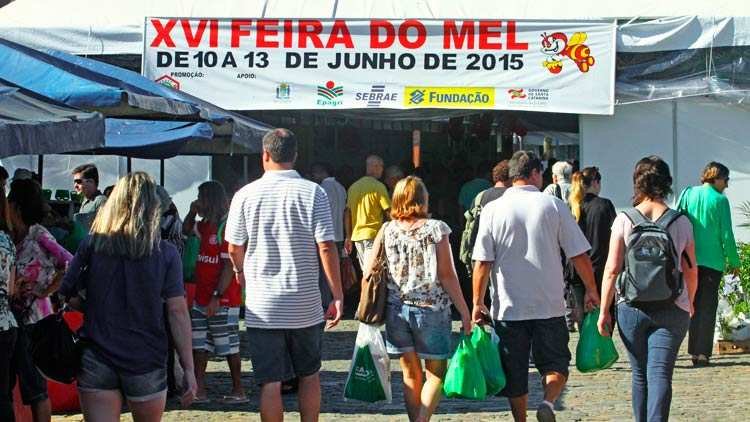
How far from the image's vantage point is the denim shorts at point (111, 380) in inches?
247

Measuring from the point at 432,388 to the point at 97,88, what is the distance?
3.19 m

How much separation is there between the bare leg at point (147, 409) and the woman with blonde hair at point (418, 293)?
A: 214 centimetres

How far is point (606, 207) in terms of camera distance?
12.1 metres

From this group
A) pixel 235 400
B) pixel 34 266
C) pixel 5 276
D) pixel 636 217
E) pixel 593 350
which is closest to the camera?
pixel 5 276

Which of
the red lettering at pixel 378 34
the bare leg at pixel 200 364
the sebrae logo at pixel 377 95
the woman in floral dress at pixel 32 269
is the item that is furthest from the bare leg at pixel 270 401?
the red lettering at pixel 378 34

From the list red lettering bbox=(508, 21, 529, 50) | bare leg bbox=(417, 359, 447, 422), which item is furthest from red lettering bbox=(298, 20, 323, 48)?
bare leg bbox=(417, 359, 447, 422)

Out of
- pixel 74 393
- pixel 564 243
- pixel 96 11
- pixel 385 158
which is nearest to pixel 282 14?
pixel 96 11

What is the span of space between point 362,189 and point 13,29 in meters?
4.93

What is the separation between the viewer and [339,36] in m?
16.0

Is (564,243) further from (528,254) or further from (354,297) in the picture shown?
(354,297)

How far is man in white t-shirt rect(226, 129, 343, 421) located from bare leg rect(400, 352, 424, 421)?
0.86 m

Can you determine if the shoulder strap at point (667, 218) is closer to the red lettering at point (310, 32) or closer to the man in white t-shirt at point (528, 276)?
the man in white t-shirt at point (528, 276)

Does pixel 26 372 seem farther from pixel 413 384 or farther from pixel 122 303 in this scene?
pixel 413 384

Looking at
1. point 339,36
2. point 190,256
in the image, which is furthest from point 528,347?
point 339,36
